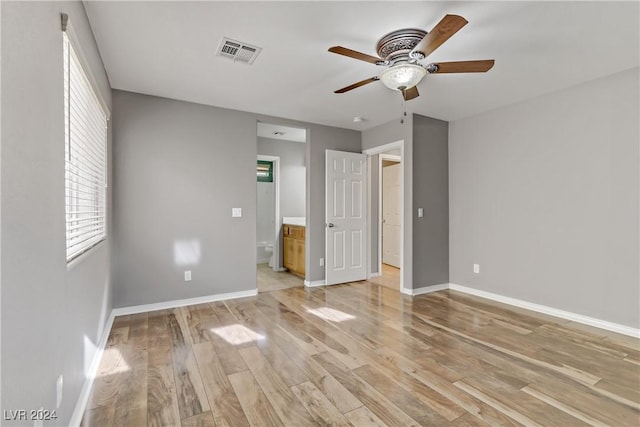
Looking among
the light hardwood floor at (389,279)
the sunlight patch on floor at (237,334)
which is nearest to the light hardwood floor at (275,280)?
the light hardwood floor at (389,279)

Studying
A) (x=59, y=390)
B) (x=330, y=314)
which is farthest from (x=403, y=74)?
(x=59, y=390)

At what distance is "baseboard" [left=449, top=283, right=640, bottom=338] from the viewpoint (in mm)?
2885

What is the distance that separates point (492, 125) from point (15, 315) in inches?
185

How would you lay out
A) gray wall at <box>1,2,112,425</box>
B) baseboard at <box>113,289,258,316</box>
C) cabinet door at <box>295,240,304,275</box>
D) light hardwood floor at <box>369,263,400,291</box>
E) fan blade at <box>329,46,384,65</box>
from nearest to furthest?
1. gray wall at <box>1,2,112,425</box>
2. fan blade at <box>329,46,384,65</box>
3. baseboard at <box>113,289,258,316</box>
4. light hardwood floor at <box>369,263,400,291</box>
5. cabinet door at <box>295,240,304,275</box>

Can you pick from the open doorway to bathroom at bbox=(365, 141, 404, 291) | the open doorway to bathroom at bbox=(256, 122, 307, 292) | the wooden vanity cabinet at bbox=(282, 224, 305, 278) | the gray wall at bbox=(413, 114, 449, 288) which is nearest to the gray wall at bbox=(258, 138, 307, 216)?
the open doorway to bathroom at bbox=(256, 122, 307, 292)

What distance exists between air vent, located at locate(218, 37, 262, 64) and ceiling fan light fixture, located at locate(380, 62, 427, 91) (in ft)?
3.49

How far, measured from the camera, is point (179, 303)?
3635mm

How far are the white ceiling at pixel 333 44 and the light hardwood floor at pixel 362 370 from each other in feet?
8.07

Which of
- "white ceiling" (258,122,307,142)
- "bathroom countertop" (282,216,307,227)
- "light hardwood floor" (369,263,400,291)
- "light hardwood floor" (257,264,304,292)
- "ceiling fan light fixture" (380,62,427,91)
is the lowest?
"light hardwood floor" (369,263,400,291)

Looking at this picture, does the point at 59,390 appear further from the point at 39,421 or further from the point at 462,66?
the point at 462,66

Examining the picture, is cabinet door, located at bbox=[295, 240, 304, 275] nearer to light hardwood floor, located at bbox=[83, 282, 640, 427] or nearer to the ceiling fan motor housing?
light hardwood floor, located at bbox=[83, 282, 640, 427]

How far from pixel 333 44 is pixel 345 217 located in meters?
2.85

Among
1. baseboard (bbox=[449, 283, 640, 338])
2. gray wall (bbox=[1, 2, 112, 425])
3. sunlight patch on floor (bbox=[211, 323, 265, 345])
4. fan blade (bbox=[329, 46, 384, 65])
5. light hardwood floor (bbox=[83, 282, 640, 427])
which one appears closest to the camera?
gray wall (bbox=[1, 2, 112, 425])

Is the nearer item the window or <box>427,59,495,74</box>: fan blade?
the window
